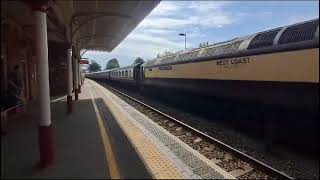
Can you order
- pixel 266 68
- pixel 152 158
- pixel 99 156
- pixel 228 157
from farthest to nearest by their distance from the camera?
pixel 266 68 → pixel 228 157 → pixel 152 158 → pixel 99 156

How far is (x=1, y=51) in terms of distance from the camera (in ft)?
16.1

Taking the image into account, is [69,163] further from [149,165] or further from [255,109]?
[255,109]

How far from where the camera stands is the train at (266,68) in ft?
27.7

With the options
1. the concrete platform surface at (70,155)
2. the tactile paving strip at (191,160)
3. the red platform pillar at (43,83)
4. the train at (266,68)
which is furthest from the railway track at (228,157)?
the red platform pillar at (43,83)

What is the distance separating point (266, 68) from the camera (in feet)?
32.7

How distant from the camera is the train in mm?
8445

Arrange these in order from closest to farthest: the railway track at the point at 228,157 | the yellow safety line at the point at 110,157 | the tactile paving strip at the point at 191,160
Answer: the yellow safety line at the point at 110,157, the tactile paving strip at the point at 191,160, the railway track at the point at 228,157

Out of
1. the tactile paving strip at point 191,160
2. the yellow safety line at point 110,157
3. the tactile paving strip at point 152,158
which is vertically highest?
the yellow safety line at point 110,157

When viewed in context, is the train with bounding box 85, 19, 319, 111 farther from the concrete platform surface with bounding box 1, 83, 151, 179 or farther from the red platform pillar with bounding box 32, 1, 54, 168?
the red platform pillar with bounding box 32, 1, 54, 168

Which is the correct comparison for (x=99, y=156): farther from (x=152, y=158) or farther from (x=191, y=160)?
(x=191, y=160)

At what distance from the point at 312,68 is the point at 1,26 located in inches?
236

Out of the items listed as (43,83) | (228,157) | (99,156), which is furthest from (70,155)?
(228,157)

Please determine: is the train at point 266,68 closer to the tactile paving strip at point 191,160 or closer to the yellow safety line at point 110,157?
the tactile paving strip at point 191,160

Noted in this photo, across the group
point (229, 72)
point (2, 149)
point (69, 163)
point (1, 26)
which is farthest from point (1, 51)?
point (229, 72)
